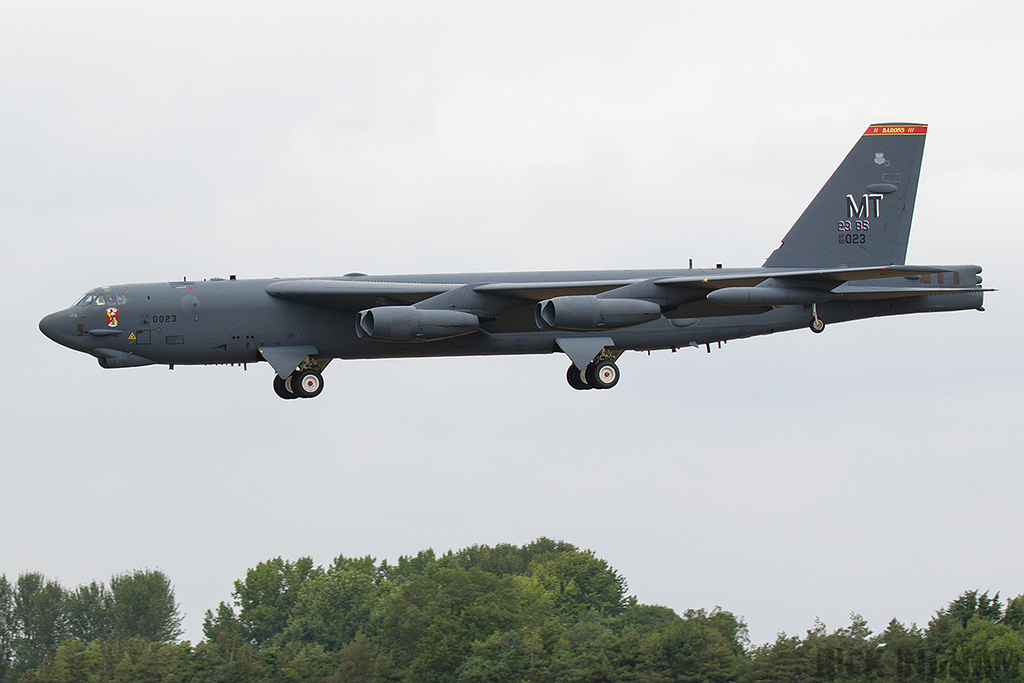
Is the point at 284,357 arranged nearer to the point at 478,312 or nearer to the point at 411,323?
the point at 411,323

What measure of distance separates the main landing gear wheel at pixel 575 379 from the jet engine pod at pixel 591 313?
133 inches

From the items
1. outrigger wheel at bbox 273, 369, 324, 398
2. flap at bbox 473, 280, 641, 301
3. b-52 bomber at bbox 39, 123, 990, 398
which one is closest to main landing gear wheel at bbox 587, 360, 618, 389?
b-52 bomber at bbox 39, 123, 990, 398

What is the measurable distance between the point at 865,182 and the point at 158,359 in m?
19.3

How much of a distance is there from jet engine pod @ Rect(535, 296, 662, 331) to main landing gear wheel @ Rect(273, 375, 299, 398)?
619cm

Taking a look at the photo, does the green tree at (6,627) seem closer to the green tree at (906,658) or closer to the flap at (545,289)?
the green tree at (906,658)

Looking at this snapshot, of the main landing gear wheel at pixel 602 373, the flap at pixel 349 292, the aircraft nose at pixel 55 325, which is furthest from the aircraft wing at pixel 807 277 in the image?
the aircraft nose at pixel 55 325

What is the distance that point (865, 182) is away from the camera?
3900 centimetres

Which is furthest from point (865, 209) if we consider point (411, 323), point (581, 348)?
point (411, 323)

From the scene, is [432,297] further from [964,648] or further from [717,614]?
[717,614]

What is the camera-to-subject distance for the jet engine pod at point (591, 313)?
110 ft

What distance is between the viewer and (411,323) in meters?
32.6

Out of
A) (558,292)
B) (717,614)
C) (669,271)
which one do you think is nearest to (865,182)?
(669,271)

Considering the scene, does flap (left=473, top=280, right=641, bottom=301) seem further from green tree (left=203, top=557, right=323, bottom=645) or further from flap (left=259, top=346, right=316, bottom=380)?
green tree (left=203, top=557, right=323, bottom=645)

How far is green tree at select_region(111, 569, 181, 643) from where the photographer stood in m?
110
